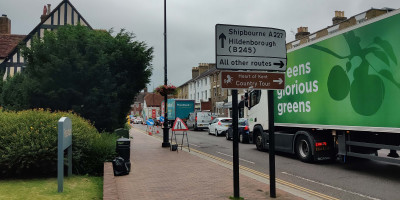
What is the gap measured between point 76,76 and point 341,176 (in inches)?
409

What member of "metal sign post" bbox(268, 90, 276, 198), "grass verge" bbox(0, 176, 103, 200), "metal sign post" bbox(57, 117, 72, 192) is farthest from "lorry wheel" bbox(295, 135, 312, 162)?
"metal sign post" bbox(57, 117, 72, 192)

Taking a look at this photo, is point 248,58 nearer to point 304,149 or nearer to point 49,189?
point 49,189

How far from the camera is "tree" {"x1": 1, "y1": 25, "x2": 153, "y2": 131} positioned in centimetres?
1313

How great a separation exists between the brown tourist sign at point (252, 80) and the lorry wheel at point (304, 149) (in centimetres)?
529

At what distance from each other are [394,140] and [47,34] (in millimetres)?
13803

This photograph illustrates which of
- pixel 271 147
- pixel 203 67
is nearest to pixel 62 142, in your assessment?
pixel 271 147

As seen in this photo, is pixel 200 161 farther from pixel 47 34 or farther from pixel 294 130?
pixel 47 34

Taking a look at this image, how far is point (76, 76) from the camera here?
13.4 meters

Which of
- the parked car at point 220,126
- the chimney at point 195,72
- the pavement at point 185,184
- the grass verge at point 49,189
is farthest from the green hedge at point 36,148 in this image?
the chimney at point 195,72

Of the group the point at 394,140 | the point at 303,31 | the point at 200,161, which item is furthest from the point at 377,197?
the point at 303,31

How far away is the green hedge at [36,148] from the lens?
743cm

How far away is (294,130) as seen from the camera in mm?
12547

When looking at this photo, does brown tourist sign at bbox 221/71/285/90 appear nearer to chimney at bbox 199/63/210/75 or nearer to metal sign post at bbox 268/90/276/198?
metal sign post at bbox 268/90/276/198

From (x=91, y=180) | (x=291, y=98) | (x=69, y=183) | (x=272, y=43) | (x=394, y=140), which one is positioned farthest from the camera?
(x=291, y=98)
